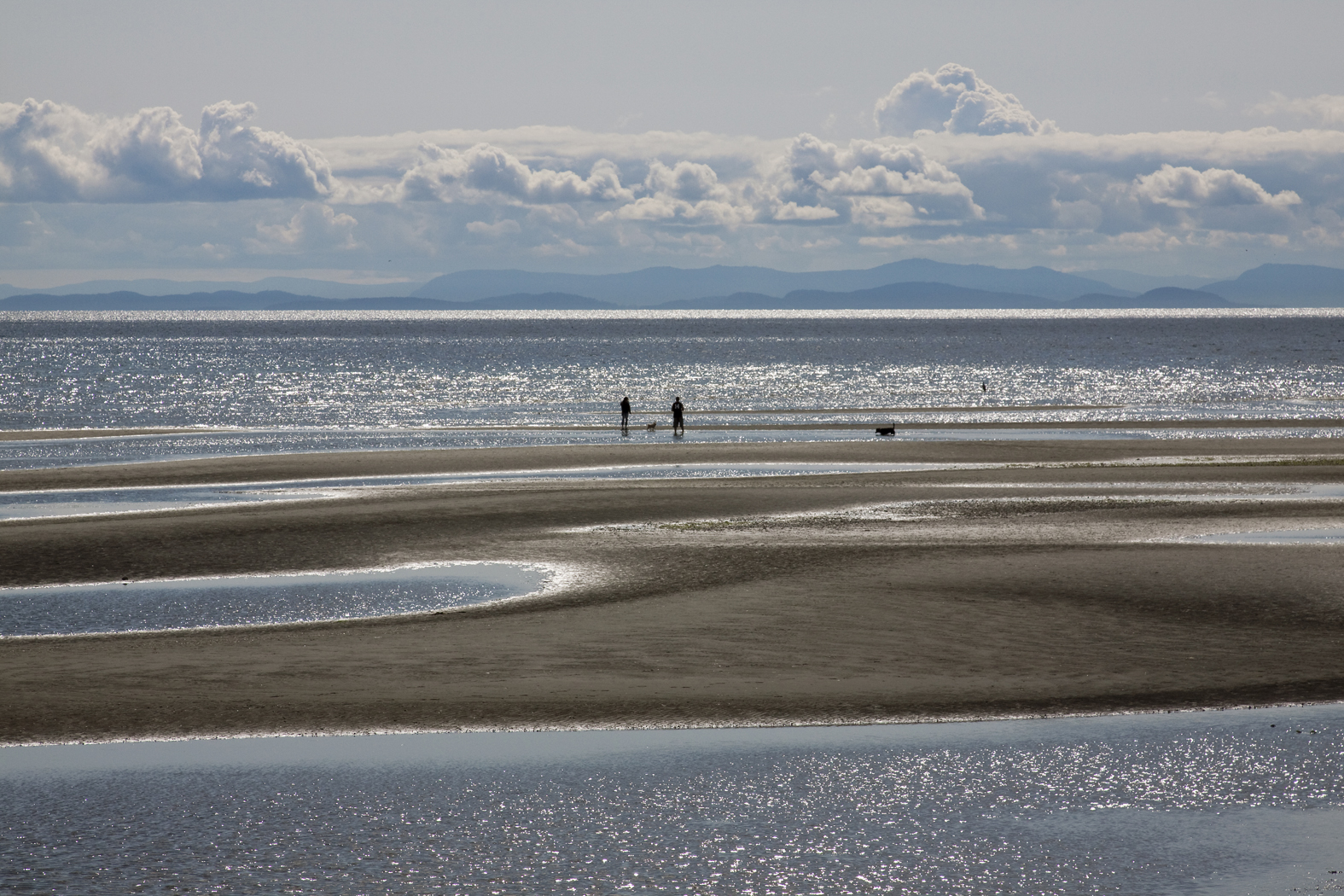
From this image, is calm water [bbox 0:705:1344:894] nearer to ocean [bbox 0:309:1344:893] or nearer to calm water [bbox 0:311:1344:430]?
ocean [bbox 0:309:1344:893]

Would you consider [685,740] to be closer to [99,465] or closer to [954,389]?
[99,465]

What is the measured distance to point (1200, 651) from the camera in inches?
654

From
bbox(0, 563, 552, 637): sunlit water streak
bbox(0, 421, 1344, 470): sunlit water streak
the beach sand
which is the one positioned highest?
the beach sand

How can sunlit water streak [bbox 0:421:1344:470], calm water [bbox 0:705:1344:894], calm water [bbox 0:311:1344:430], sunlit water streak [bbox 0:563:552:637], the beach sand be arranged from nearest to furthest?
calm water [bbox 0:705:1344:894] → the beach sand → sunlit water streak [bbox 0:563:552:637] → sunlit water streak [bbox 0:421:1344:470] → calm water [bbox 0:311:1344:430]

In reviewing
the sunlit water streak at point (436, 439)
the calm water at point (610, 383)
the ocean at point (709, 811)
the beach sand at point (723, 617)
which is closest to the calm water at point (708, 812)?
the ocean at point (709, 811)

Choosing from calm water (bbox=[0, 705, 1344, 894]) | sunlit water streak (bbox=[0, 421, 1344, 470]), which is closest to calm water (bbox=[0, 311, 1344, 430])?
sunlit water streak (bbox=[0, 421, 1344, 470])

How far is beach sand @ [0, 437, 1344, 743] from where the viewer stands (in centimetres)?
1454

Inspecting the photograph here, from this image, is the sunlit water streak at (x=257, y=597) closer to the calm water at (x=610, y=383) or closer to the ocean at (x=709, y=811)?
the ocean at (x=709, y=811)

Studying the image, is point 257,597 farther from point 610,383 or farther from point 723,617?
point 610,383

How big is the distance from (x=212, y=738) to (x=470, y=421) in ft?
190

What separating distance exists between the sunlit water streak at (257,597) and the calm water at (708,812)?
21.4 ft

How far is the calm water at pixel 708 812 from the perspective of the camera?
9.44 meters

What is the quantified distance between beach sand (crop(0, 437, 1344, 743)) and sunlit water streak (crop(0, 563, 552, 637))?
0.86m

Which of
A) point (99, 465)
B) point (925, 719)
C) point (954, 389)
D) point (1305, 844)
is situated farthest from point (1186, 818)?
point (954, 389)
